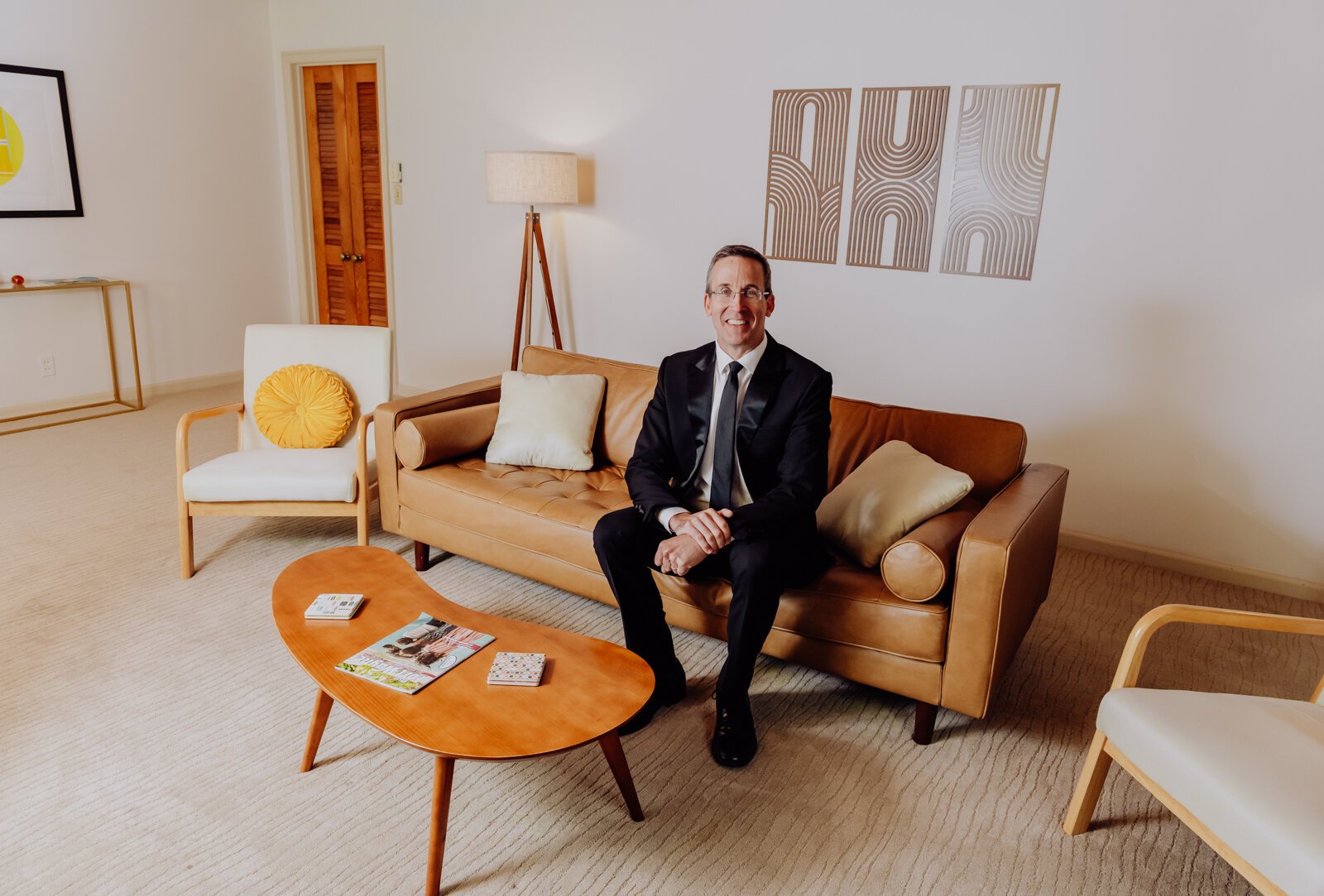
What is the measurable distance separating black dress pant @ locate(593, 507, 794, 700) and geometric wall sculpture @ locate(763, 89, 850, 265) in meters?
2.19

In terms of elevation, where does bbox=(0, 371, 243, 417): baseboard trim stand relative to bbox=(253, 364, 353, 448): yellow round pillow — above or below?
below

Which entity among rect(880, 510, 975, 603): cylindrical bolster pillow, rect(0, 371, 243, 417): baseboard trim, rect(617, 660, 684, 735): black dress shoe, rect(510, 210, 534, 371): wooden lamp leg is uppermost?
rect(510, 210, 534, 371): wooden lamp leg

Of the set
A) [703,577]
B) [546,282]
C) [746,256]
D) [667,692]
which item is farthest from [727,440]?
[546,282]

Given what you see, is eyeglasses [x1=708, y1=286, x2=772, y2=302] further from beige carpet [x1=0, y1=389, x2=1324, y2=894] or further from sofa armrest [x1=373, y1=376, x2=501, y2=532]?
sofa armrest [x1=373, y1=376, x2=501, y2=532]

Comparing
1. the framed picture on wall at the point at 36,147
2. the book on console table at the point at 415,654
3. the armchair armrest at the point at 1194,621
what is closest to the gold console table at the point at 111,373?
the framed picture on wall at the point at 36,147

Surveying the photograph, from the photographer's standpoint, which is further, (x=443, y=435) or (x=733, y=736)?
(x=443, y=435)

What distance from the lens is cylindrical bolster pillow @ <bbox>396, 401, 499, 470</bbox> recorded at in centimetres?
302

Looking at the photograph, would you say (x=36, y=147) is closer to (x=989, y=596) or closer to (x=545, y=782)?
(x=545, y=782)

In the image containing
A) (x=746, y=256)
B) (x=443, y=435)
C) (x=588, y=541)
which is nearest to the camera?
(x=746, y=256)

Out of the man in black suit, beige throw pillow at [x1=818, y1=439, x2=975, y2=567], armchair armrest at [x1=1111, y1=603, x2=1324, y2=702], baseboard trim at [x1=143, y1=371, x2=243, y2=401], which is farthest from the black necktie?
baseboard trim at [x1=143, y1=371, x2=243, y2=401]

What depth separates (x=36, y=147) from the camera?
481 centimetres

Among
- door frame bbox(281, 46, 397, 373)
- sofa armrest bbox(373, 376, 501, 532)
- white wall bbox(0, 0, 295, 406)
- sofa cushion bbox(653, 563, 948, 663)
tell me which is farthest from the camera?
door frame bbox(281, 46, 397, 373)

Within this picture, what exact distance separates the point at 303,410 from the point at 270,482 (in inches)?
17.7

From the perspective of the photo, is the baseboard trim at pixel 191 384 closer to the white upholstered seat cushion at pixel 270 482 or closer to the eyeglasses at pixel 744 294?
the white upholstered seat cushion at pixel 270 482
